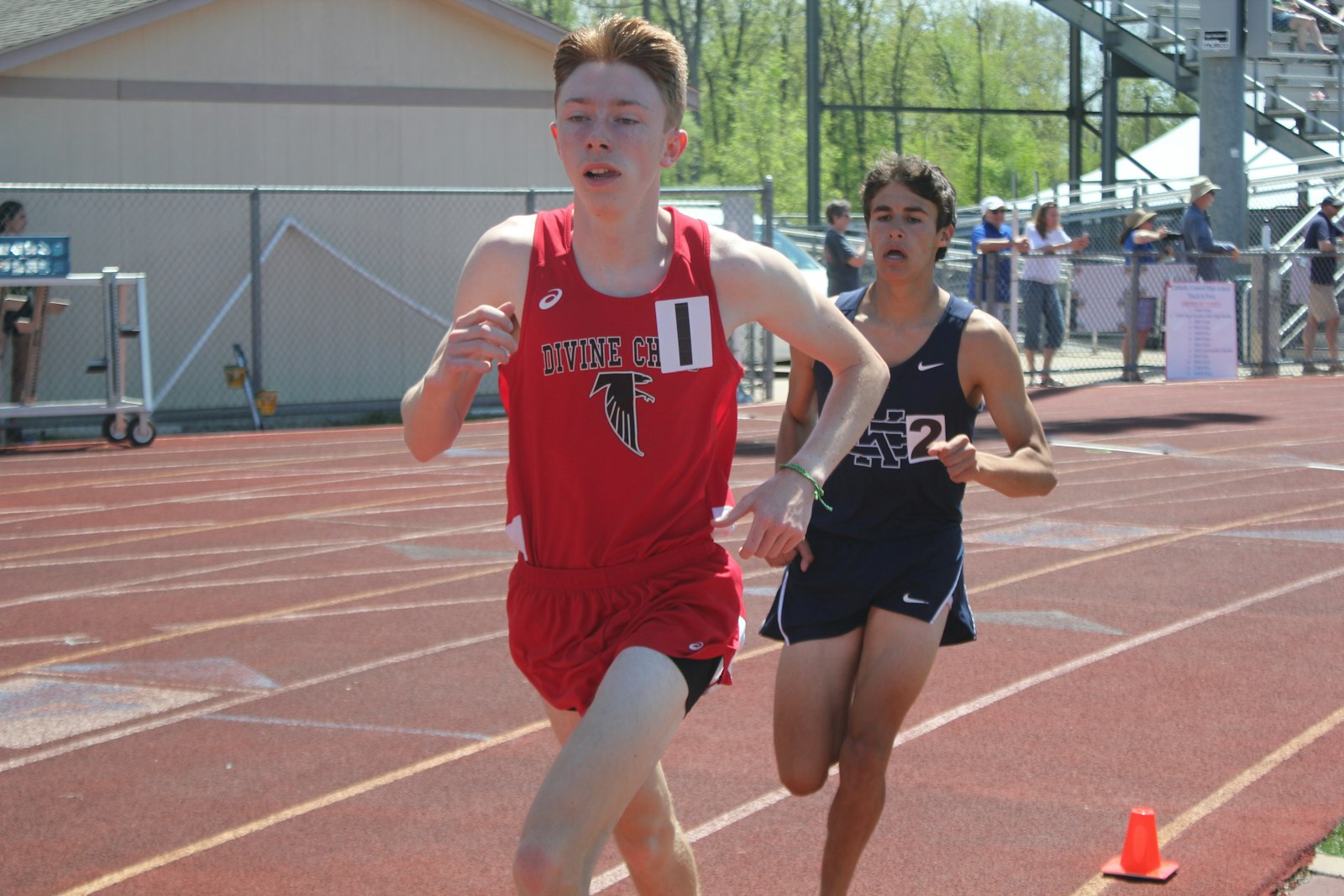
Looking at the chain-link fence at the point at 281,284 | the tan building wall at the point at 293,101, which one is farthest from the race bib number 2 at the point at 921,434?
the tan building wall at the point at 293,101

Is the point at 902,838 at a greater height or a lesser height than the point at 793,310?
lesser

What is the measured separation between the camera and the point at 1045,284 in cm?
1831

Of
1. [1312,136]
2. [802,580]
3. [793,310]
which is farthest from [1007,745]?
[1312,136]

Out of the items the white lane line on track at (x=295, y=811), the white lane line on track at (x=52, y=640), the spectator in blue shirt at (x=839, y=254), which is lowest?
the white lane line on track at (x=295, y=811)

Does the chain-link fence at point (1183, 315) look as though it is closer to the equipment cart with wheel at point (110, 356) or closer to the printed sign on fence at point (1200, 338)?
the printed sign on fence at point (1200, 338)

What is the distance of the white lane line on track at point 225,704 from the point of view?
5.82 metres

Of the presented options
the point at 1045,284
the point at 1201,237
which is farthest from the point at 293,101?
the point at 1201,237

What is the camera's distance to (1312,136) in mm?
28812

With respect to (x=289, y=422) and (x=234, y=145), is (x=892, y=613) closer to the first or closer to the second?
(x=289, y=422)

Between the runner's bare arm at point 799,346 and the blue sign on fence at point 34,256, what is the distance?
12.6m

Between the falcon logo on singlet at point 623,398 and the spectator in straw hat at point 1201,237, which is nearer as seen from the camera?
the falcon logo on singlet at point 623,398

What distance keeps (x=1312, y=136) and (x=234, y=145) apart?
19.9m

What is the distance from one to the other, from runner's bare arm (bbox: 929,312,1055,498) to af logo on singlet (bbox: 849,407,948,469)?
0.15 metres

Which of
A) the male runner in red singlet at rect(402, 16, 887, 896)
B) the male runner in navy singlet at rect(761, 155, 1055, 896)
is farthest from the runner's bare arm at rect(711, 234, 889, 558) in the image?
the male runner in navy singlet at rect(761, 155, 1055, 896)
